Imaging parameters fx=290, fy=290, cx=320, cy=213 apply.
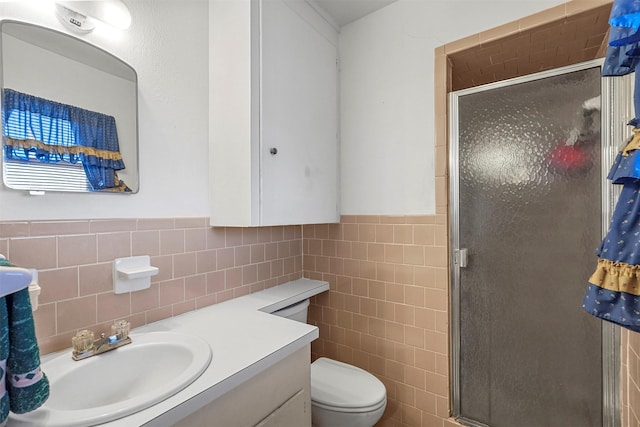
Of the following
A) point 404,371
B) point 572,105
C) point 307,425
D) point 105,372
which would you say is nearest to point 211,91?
point 105,372

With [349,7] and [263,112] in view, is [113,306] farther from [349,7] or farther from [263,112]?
[349,7]

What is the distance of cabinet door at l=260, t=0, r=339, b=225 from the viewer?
1.26 m

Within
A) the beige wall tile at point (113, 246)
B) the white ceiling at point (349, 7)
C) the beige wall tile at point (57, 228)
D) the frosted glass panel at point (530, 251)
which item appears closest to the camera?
the beige wall tile at point (57, 228)

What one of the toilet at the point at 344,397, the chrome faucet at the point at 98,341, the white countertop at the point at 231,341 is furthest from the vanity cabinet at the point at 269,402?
the chrome faucet at the point at 98,341

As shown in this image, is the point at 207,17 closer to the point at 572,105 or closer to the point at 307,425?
the point at 572,105

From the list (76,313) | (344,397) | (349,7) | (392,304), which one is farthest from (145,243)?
(349,7)

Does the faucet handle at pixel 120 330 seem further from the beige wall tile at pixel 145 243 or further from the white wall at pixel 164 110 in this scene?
the white wall at pixel 164 110

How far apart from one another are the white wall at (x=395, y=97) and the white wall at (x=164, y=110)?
0.81 meters

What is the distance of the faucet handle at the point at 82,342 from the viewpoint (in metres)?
0.87

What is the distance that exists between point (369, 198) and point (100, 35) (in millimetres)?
1355

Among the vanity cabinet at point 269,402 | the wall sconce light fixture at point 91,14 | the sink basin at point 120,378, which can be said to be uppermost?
the wall sconce light fixture at point 91,14

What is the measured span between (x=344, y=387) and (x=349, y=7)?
198 centimetres

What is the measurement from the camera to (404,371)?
1.56m

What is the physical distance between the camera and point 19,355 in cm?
58
